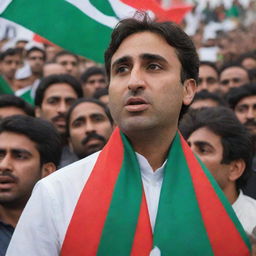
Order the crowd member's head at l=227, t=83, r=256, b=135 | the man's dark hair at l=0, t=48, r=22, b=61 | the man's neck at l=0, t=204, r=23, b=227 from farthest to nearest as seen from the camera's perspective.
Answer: the man's dark hair at l=0, t=48, r=22, b=61, the crowd member's head at l=227, t=83, r=256, b=135, the man's neck at l=0, t=204, r=23, b=227

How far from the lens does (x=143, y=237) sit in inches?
104

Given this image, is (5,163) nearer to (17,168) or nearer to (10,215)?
(17,168)

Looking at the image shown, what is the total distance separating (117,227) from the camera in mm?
2619

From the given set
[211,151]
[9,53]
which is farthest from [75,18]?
[9,53]

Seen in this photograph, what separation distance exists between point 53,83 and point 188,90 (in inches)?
156

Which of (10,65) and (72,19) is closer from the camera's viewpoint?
(72,19)

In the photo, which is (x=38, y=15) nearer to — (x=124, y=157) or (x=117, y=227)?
(x=124, y=157)

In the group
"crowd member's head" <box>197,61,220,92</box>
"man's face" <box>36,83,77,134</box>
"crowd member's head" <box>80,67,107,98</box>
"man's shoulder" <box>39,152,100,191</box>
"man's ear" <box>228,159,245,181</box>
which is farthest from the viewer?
"crowd member's head" <box>80,67,107,98</box>

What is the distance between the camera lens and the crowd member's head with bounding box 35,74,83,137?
6613mm

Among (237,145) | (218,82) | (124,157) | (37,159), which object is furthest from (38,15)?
(218,82)

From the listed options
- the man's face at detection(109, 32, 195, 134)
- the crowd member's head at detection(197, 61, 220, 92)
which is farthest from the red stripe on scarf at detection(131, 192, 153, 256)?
the crowd member's head at detection(197, 61, 220, 92)

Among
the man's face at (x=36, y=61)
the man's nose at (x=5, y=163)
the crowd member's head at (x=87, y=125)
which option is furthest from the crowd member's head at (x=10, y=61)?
the man's nose at (x=5, y=163)

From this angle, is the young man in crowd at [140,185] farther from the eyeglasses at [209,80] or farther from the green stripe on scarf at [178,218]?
the eyeglasses at [209,80]

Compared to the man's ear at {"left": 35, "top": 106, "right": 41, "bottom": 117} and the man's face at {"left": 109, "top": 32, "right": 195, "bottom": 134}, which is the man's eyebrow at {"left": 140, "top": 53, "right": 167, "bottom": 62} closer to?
the man's face at {"left": 109, "top": 32, "right": 195, "bottom": 134}
